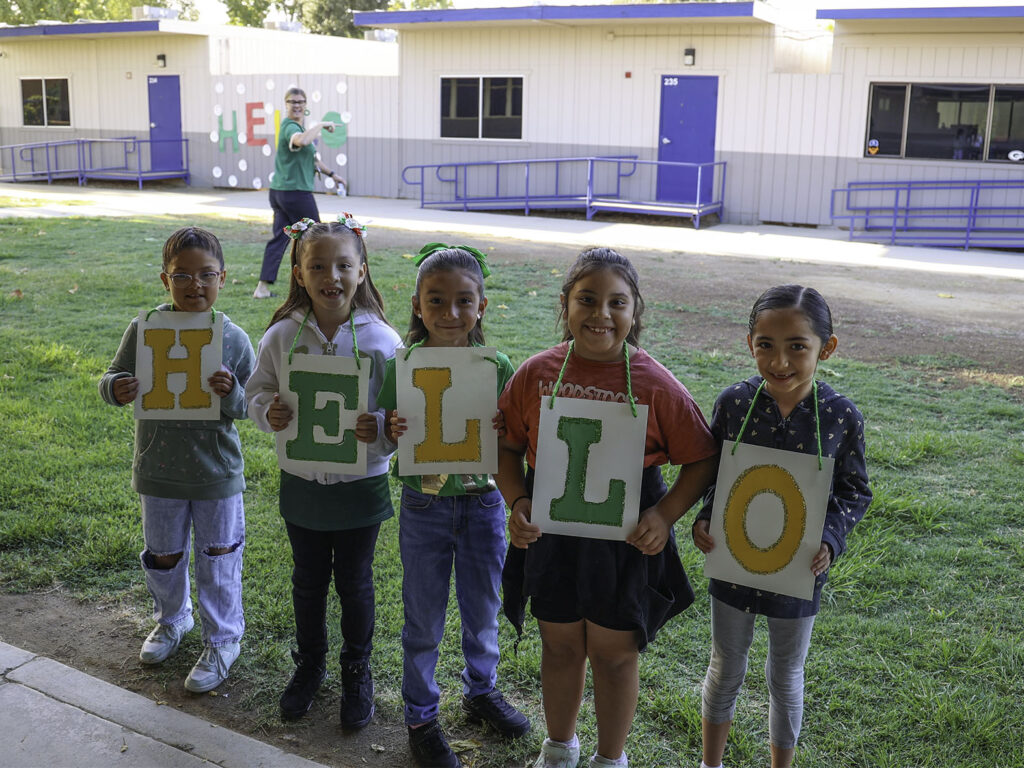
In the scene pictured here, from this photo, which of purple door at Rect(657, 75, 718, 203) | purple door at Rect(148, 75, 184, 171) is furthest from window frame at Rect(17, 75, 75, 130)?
purple door at Rect(657, 75, 718, 203)

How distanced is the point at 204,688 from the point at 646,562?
5.11 feet

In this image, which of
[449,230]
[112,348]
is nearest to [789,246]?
[449,230]

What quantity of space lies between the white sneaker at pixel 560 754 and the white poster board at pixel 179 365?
4.69ft

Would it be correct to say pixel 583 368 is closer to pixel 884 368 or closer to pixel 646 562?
pixel 646 562

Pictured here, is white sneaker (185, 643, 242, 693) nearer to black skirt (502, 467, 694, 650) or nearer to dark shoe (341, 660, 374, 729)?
dark shoe (341, 660, 374, 729)

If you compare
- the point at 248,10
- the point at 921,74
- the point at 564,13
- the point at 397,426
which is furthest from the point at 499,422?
the point at 248,10

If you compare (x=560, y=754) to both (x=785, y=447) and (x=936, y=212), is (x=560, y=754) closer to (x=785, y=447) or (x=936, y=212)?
(x=785, y=447)

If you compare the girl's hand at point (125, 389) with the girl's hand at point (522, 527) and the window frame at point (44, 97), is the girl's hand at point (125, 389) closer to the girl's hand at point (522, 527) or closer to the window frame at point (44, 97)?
the girl's hand at point (522, 527)

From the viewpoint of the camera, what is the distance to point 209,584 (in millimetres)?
3271

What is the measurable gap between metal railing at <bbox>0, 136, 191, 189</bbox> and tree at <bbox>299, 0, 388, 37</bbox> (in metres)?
18.7

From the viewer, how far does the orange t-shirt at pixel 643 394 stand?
2490mm

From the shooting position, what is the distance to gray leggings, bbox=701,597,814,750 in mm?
2551

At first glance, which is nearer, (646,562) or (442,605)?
(646,562)

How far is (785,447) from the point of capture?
8.07ft
